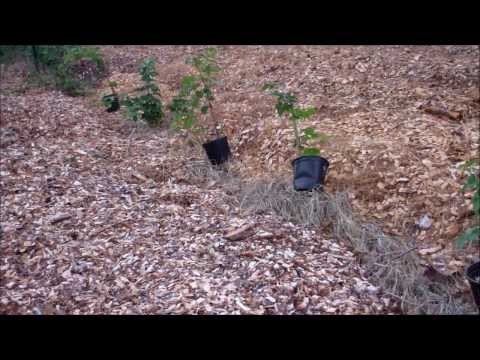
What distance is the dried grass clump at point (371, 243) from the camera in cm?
251

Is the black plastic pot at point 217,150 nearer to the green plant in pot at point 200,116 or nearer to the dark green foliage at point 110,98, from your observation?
Result: the green plant in pot at point 200,116

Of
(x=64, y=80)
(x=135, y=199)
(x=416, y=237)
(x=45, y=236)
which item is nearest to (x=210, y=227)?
(x=135, y=199)

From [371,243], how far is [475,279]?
2.39 ft

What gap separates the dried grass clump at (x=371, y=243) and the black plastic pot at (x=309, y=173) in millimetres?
81

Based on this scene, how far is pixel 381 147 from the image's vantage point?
11.8ft

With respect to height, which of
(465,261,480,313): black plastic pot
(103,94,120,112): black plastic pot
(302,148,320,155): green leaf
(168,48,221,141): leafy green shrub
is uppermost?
(103,94,120,112): black plastic pot

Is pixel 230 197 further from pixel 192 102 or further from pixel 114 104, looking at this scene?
pixel 114 104

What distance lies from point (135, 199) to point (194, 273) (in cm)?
118

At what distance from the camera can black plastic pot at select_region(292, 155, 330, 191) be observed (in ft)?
Answer: 10.8

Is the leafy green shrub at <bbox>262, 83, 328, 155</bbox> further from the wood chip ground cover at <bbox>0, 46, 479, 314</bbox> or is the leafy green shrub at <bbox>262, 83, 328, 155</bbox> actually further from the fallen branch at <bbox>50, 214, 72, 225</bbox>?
the fallen branch at <bbox>50, 214, 72, 225</bbox>

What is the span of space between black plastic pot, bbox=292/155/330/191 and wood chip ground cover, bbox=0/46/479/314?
0.24 meters

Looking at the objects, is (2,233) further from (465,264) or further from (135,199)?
(465,264)

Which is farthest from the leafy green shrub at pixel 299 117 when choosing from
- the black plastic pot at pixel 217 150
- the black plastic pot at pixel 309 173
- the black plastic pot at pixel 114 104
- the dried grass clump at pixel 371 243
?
the black plastic pot at pixel 114 104

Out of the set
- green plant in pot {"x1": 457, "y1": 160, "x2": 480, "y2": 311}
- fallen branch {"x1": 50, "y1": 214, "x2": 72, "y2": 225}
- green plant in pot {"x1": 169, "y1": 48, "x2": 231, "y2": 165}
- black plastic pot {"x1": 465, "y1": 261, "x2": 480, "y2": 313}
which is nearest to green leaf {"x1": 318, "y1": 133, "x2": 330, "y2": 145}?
green plant in pot {"x1": 169, "y1": 48, "x2": 231, "y2": 165}
